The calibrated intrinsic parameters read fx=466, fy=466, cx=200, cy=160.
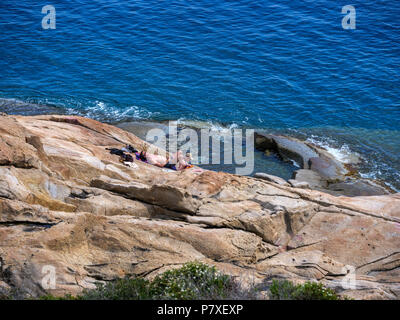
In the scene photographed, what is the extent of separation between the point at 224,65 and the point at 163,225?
29.2 m

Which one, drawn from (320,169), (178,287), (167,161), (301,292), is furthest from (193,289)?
(320,169)

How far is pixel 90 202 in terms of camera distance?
1612cm

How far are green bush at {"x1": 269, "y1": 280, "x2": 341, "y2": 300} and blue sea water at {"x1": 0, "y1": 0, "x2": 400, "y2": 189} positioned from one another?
1994 cm

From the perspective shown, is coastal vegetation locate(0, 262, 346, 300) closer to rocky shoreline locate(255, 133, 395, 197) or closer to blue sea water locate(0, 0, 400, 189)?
rocky shoreline locate(255, 133, 395, 197)

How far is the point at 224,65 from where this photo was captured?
42250 millimetres

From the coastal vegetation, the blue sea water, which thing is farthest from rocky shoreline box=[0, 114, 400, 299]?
the blue sea water

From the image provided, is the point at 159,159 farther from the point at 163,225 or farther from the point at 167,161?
the point at 163,225

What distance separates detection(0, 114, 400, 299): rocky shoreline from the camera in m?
13.8

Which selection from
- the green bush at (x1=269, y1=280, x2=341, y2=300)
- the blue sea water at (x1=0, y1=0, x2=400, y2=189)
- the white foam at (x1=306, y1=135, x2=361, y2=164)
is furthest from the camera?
the blue sea water at (x1=0, y1=0, x2=400, y2=189)

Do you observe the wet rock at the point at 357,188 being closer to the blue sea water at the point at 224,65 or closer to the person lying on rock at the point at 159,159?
the blue sea water at the point at 224,65

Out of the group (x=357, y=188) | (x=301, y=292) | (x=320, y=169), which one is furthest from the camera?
(x=320, y=169)

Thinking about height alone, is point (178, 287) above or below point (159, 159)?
above

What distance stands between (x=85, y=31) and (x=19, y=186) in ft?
117
